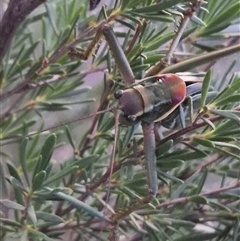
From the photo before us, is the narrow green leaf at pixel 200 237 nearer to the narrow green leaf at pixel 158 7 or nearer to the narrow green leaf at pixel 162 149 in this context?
the narrow green leaf at pixel 162 149

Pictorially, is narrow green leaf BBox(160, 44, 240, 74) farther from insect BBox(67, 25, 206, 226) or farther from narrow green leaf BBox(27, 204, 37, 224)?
narrow green leaf BBox(27, 204, 37, 224)

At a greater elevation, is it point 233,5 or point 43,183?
point 233,5

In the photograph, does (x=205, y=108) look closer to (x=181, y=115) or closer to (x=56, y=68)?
(x=181, y=115)

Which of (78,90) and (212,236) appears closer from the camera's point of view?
(212,236)

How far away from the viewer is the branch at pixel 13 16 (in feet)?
1.03

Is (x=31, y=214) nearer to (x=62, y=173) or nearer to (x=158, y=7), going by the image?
(x=62, y=173)

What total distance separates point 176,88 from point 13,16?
137 millimetres

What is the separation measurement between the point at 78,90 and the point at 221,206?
0.20 m

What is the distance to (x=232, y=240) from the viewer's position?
0.37m

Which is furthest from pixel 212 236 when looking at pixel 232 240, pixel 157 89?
pixel 157 89

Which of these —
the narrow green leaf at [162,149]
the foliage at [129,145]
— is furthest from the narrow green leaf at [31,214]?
the narrow green leaf at [162,149]

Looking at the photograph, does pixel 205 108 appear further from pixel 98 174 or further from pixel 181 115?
pixel 98 174

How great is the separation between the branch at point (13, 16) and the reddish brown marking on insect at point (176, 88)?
0.41 ft

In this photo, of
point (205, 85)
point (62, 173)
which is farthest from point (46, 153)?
point (205, 85)
